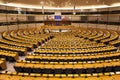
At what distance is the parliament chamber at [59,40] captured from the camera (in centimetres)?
746

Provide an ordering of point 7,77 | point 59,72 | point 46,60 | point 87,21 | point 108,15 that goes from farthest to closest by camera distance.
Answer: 1. point 87,21
2. point 108,15
3. point 46,60
4. point 59,72
5. point 7,77

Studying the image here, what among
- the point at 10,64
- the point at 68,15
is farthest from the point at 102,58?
the point at 68,15

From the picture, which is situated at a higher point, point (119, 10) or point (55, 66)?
point (119, 10)

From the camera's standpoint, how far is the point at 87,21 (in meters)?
34.0

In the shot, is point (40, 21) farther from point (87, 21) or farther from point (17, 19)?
point (87, 21)

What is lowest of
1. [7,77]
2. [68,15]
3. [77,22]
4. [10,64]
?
[10,64]

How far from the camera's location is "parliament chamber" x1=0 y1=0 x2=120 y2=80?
7.46 meters

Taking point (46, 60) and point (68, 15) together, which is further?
point (68, 15)

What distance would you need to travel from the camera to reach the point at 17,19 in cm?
2905

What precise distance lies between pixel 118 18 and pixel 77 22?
476 inches

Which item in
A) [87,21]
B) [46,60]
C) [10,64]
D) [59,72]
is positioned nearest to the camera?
[59,72]

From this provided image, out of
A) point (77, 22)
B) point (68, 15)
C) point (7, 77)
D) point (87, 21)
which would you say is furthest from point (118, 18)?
point (7, 77)

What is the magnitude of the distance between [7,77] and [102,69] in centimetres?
569

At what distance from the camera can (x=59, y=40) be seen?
58.6ft
